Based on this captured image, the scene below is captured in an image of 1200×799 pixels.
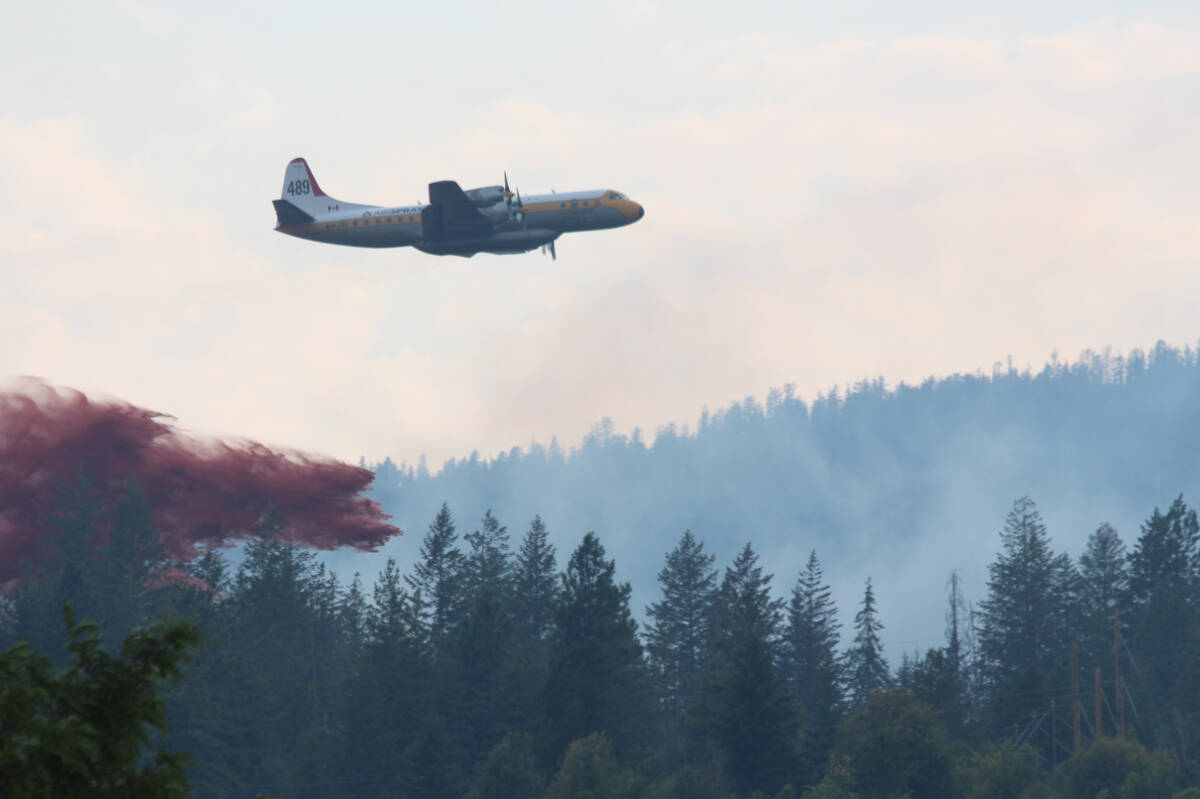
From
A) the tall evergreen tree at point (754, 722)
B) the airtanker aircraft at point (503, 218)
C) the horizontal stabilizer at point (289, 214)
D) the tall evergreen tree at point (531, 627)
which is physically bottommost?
the tall evergreen tree at point (754, 722)

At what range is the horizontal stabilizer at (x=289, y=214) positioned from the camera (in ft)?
273

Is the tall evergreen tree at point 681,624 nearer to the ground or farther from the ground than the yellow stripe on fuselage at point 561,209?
nearer to the ground

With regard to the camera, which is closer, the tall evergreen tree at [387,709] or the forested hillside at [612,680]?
the forested hillside at [612,680]

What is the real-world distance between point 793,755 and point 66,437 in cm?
5370

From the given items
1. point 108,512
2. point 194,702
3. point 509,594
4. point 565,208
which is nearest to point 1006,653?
point 509,594

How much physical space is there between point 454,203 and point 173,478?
115ft

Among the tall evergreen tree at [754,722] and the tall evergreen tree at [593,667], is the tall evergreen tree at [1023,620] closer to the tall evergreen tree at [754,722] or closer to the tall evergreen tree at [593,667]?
the tall evergreen tree at [754,722]

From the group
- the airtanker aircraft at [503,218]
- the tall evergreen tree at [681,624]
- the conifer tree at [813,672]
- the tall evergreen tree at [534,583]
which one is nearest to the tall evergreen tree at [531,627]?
the tall evergreen tree at [534,583]

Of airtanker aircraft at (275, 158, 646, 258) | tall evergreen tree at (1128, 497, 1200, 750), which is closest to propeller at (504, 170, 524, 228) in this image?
airtanker aircraft at (275, 158, 646, 258)

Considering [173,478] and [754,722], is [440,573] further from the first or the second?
[754,722]

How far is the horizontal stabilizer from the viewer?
83.2 meters

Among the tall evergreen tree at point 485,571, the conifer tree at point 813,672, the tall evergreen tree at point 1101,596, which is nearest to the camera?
the conifer tree at point 813,672

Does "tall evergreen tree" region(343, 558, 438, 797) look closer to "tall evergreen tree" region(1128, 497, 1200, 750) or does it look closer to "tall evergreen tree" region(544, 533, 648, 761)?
"tall evergreen tree" region(544, 533, 648, 761)

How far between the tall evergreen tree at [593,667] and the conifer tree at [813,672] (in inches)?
395
